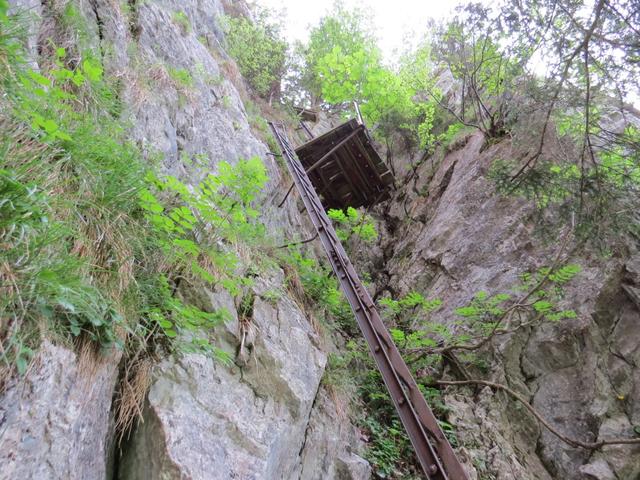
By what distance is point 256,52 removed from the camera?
13914 millimetres

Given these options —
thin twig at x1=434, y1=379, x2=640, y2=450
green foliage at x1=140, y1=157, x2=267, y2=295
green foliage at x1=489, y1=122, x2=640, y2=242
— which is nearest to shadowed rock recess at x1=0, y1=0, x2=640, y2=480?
thin twig at x1=434, y1=379, x2=640, y2=450

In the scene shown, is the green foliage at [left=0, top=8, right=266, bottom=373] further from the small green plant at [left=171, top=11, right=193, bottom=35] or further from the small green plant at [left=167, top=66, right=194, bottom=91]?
the small green plant at [left=171, top=11, right=193, bottom=35]

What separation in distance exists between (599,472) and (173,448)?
4836mm

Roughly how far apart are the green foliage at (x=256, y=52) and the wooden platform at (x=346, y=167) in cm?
522

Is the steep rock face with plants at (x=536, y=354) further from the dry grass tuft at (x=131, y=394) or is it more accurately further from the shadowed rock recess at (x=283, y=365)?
the dry grass tuft at (x=131, y=394)

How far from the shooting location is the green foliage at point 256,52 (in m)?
13.2

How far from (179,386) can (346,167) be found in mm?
7991

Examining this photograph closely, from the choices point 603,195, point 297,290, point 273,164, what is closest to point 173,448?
point 297,290

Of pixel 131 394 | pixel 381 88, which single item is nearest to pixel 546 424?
pixel 131 394

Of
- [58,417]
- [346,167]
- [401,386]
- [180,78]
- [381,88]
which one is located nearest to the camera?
[58,417]

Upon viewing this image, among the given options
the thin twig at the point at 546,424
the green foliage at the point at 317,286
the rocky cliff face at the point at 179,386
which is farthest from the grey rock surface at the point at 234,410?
the thin twig at the point at 546,424

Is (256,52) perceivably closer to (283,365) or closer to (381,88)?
(381,88)

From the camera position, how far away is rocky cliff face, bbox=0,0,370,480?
1808 millimetres

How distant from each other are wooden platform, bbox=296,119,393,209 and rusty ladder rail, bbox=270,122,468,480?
3981 millimetres
